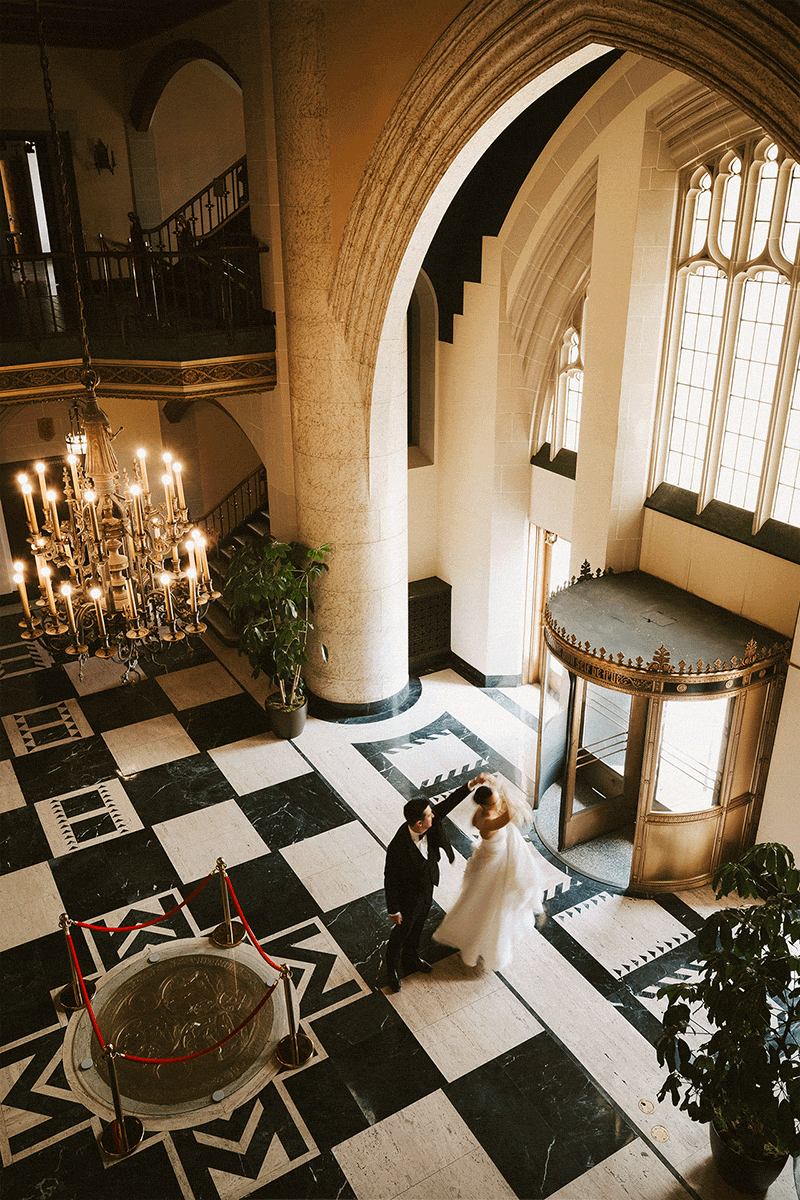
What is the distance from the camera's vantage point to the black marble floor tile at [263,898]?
6609mm

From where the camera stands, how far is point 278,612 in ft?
28.5

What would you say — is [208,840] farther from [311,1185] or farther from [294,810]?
[311,1185]

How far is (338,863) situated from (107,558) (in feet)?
11.6

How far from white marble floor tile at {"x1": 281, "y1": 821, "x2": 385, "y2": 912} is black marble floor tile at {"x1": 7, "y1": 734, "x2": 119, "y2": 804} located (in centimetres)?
220

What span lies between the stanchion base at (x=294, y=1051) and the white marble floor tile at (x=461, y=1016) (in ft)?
2.14

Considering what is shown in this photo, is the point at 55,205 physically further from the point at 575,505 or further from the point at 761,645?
the point at 761,645

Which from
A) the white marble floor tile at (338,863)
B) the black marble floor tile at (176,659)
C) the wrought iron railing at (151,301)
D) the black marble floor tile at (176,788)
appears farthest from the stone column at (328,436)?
the white marble floor tile at (338,863)

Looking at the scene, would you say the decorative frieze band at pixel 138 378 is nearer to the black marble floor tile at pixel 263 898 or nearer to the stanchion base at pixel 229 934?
the black marble floor tile at pixel 263 898

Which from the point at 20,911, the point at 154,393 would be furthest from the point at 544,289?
the point at 20,911

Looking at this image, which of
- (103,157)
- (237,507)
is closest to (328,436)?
(237,507)

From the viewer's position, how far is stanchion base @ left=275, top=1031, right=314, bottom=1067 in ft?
17.8

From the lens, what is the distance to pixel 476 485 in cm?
952

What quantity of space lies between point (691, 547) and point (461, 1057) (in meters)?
4.19

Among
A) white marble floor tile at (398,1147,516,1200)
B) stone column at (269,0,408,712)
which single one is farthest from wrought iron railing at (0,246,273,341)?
white marble floor tile at (398,1147,516,1200)
